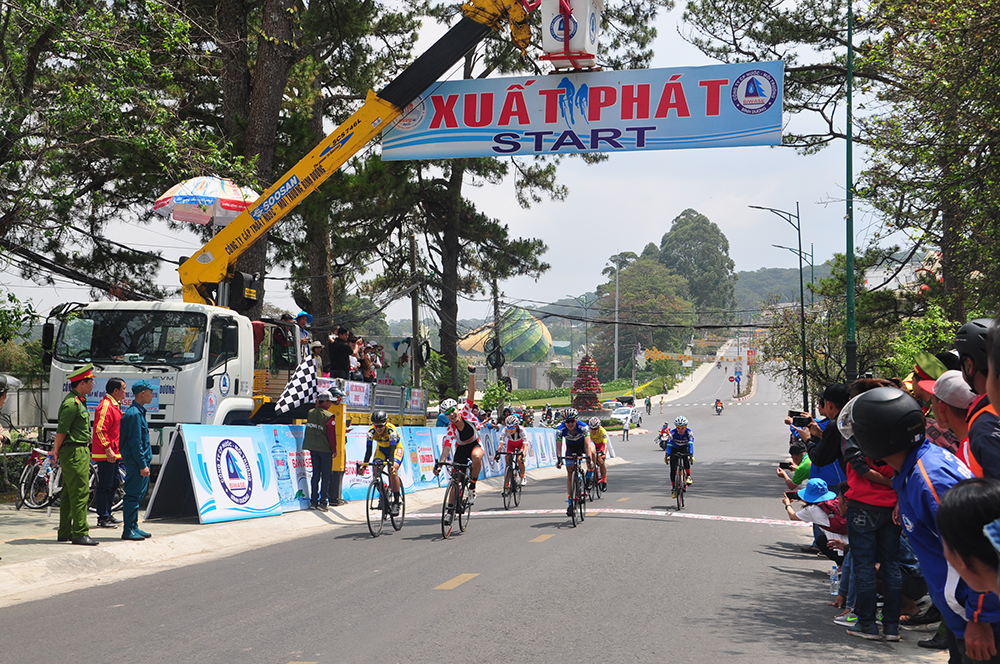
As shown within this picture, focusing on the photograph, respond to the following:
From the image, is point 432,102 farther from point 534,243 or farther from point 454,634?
point 534,243

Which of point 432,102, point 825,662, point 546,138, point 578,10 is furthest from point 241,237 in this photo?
point 825,662

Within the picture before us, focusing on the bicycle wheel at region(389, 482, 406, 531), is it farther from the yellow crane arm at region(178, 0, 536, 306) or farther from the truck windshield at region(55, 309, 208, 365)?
the yellow crane arm at region(178, 0, 536, 306)

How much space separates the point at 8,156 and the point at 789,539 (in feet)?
42.2

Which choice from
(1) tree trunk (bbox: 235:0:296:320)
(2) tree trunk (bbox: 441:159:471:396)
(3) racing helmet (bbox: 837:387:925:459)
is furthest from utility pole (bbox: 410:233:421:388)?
(3) racing helmet (bbox: 837:387:925:459)

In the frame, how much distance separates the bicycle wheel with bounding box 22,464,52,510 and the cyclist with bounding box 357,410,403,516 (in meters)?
5.06

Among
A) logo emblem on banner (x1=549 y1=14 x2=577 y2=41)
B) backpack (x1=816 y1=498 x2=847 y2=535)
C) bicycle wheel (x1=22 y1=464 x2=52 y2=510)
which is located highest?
logo emblem on banner (x1=549 y1=14 x2=577 y2=41)

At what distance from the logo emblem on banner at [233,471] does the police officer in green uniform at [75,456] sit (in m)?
2.94

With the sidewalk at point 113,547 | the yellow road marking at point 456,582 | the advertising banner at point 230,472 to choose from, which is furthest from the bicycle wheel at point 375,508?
the yellow road marking at point 456,582

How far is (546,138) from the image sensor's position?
17.4m

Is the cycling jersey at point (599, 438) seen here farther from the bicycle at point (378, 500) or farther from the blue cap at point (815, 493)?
the blue cap at point (815, 493)

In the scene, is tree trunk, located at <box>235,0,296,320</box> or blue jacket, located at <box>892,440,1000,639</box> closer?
blue jacket, located at <box>892,440,1000,639</box>

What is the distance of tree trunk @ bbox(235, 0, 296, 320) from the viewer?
20.7 meters

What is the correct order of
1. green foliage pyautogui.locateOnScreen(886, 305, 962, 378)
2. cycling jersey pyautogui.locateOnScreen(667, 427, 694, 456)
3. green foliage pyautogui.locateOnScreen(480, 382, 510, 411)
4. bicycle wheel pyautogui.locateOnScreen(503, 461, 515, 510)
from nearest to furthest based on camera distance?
cycling jersey pyautogui.locateOnScreen(667, 427, 694, 456) < bicycle wheel pyautogui.locateOnScreen(503, 461, 515, 510) < green foliage pyautogui.locateOnScreen(886, 305, 962, 378) < green foliage pyautogui.locateOnScreen(480, 382, 510, 411)

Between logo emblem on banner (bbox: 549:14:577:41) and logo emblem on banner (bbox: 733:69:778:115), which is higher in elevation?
logo emblem on banner (bbox: 549:14:577:41)
